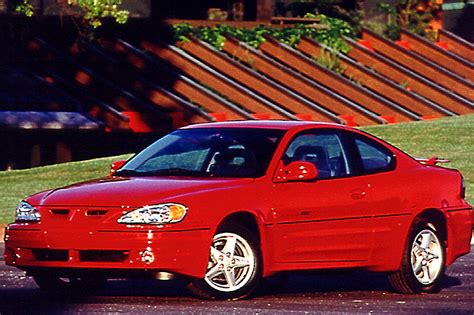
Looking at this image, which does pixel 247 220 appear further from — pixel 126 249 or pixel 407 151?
pixel 407 151

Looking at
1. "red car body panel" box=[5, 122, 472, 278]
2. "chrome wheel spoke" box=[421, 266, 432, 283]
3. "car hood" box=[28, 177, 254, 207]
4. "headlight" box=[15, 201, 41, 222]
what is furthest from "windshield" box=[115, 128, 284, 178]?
"chrome wheel spoke" box=[421, 266, 432, 283]

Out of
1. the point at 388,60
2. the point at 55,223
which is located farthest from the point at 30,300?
the point at 388,60

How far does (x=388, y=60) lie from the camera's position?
4000cm

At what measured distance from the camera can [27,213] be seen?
12.7m

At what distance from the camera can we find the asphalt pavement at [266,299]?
1225cm

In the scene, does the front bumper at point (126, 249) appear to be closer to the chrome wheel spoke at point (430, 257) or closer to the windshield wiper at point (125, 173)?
the windshield wiper at point (125, 173)

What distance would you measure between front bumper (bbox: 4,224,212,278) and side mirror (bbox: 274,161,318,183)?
104cm

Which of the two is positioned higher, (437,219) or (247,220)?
(247,220)

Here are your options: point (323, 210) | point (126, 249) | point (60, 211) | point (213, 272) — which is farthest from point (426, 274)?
point (60, 211)

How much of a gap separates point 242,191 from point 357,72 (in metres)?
26.5

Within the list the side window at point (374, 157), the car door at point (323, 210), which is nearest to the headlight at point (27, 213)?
the car door at point (323, 210)

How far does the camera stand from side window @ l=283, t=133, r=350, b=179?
1367cm

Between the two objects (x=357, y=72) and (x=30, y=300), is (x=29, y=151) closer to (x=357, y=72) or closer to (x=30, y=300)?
(x=357, y=72)

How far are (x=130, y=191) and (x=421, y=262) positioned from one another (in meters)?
2.99
